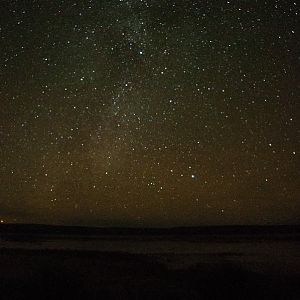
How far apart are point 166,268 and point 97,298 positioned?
21.8 ft

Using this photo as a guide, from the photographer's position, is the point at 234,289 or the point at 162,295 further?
the point at 234,289

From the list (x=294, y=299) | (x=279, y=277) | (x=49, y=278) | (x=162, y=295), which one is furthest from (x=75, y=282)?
(x=279, y=277)

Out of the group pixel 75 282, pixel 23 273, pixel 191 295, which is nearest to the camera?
pixel 191 295

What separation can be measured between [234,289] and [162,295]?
1.81m

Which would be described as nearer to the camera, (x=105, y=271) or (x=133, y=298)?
(x=133, y=298)

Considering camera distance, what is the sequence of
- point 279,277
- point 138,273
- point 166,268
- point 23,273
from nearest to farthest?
point 23,273
point 279,277
point 138,273
point 166,268

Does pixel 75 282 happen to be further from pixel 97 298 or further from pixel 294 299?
pixel 294 299

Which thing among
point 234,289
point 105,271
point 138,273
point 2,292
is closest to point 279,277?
point 234,289

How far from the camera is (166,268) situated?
1573 cm

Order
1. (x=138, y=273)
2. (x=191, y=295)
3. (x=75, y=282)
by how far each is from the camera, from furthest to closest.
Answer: (x=138, y=273), (x=75, y=282), (x=191, y=295)

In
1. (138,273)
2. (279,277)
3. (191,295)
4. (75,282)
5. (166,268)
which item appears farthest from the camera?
(166,268)

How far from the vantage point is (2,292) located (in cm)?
915

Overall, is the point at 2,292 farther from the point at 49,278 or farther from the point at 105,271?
the point at 105,271

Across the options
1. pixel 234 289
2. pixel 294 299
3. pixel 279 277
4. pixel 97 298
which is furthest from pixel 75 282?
pixel 279 277
